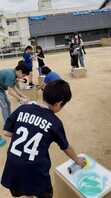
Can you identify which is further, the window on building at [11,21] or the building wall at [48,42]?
the window on building at [11,21]

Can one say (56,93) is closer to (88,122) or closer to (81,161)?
(81,161)

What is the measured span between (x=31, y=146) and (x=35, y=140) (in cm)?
5

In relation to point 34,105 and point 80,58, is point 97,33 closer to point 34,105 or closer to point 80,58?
point 80,58

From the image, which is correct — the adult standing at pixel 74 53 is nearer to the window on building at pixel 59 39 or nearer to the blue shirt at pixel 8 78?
the blue shirt at pixel 8 78

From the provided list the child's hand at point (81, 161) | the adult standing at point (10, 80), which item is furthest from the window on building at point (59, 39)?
the child's hand at point (81, 161)

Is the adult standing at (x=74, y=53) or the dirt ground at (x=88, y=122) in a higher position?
the adult standing at (x=74, y=53)

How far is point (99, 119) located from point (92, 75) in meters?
4.17

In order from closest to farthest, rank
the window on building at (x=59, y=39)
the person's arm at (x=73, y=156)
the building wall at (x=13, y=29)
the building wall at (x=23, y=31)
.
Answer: the person's arm at (x=73, y=156), the window on building at (x=59, y=39), the building wall at (x=23, y=31), the building wall at (x=13, y=29)

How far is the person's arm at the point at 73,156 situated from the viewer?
165cm

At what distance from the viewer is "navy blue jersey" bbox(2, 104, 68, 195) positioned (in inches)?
59.5

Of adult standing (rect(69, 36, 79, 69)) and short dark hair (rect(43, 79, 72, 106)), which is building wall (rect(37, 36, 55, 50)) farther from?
short dark hair (rect(43, 79, 72, 106))

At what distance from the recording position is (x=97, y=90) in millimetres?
6453

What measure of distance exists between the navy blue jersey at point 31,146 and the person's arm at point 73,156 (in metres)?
0.05

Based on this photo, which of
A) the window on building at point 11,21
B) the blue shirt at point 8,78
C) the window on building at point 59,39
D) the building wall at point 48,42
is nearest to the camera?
the blue shirt at point 8,78
